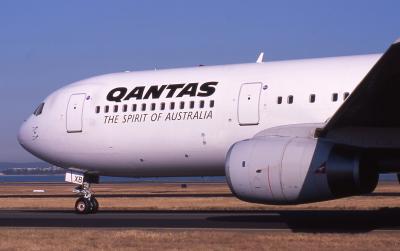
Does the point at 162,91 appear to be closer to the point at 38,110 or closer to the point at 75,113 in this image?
the point at 75,113

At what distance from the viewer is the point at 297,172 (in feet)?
55.4

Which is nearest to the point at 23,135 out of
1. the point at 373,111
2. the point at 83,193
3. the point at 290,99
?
the point at 83,193

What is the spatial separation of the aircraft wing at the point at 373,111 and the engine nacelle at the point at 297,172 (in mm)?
675

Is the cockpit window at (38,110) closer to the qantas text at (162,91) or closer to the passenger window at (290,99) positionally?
the qantas text at (162,91)

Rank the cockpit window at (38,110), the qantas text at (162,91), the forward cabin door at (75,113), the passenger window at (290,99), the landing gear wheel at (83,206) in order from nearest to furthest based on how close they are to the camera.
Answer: the passenger window at (290,99)
the qantas text at (162,91)
the forward cabin door at (75,113)
the landing gear wheel at (83,206)
the cockpit window at (38,110)

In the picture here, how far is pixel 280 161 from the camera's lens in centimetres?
1709

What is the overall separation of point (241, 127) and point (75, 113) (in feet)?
21.1

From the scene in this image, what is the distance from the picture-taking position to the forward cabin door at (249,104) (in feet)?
68.8

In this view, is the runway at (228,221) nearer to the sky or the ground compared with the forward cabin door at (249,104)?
nearer to the ground

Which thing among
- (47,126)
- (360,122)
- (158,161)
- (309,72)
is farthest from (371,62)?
(47,126)

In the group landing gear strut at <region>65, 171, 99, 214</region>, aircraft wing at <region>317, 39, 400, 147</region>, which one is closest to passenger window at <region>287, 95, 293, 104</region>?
aircraft wing at <region>317, 39, 400, 147</region>

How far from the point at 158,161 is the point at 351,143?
7365 millimetres

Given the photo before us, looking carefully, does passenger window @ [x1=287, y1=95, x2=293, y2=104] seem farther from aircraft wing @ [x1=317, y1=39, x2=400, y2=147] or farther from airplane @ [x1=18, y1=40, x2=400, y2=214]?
aircraft wing @ [x1=317, y1=39, x2=400, y2=147]

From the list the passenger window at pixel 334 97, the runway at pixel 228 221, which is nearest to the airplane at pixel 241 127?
the passenger window at pixel 334 97
